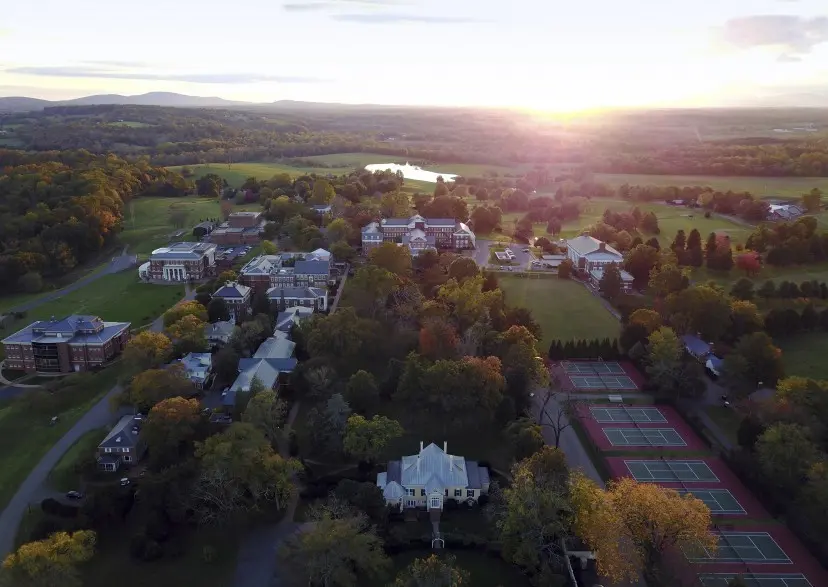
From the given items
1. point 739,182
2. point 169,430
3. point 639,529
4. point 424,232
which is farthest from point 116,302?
point 739,182

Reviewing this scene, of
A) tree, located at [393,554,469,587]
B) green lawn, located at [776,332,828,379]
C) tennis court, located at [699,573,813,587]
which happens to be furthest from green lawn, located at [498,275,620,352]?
tree, located at [393,554,469,587]

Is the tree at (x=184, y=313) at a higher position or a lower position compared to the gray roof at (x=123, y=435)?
higher

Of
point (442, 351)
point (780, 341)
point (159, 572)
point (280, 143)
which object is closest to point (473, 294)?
point (442, 351)

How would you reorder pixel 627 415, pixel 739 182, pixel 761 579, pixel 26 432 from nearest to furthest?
pixel 761 579 < pixel 26 432 < pixel 627 415 < pixel 739 182

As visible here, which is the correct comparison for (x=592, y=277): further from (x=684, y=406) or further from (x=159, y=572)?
(x=159, y=572)

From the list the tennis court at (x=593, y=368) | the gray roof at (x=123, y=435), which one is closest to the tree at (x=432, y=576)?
the gray roof at (x=123, y=435)

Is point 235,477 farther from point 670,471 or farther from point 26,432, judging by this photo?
point 670,471

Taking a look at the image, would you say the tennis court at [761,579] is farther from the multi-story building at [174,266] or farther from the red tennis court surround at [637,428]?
the multi-story building at [174,266]
